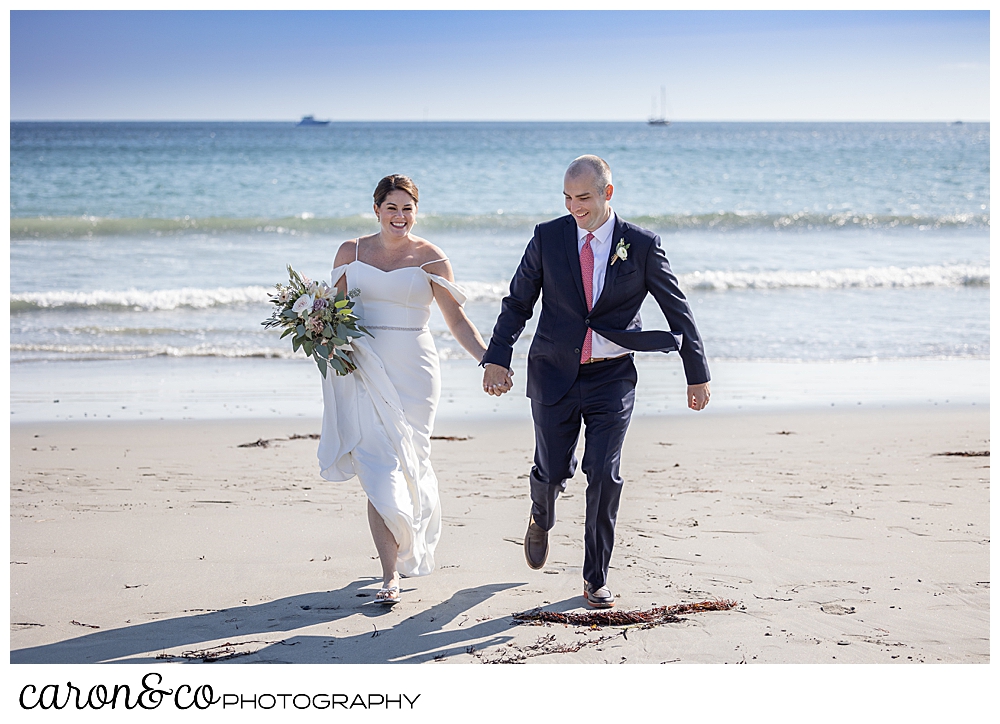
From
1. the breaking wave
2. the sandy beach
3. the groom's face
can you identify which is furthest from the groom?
the breaking wave

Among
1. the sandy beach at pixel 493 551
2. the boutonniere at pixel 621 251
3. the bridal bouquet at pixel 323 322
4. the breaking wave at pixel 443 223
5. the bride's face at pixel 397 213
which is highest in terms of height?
the breaking wave at pixel 443 223

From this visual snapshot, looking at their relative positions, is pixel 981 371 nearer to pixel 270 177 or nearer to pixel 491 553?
pixel 491 553

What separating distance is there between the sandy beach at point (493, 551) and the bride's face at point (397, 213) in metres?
1.68

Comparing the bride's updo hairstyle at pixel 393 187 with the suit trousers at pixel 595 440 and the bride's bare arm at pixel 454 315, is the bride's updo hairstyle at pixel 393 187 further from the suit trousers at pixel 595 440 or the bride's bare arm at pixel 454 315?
the suit trousers at pixel 595 440

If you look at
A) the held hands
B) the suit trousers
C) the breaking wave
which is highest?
the breaking wave

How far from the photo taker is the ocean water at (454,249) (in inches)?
412

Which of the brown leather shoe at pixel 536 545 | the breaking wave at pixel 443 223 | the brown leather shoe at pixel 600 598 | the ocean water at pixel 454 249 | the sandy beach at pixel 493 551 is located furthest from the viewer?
the breaking wave at pixel 443 223

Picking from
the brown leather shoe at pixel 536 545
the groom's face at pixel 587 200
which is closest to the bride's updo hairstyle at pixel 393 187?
the groom's face at pixel 587 200

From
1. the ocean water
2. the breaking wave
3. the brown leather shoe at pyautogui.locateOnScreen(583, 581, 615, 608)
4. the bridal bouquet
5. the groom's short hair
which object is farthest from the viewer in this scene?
the breaking wave

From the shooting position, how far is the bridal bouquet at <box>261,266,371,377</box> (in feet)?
14.4

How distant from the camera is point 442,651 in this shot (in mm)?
3846

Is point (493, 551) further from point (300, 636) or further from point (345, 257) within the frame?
point (345, 257)

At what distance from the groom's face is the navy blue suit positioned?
84mm

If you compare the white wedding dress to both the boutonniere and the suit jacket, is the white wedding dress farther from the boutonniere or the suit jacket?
the boutonniere
